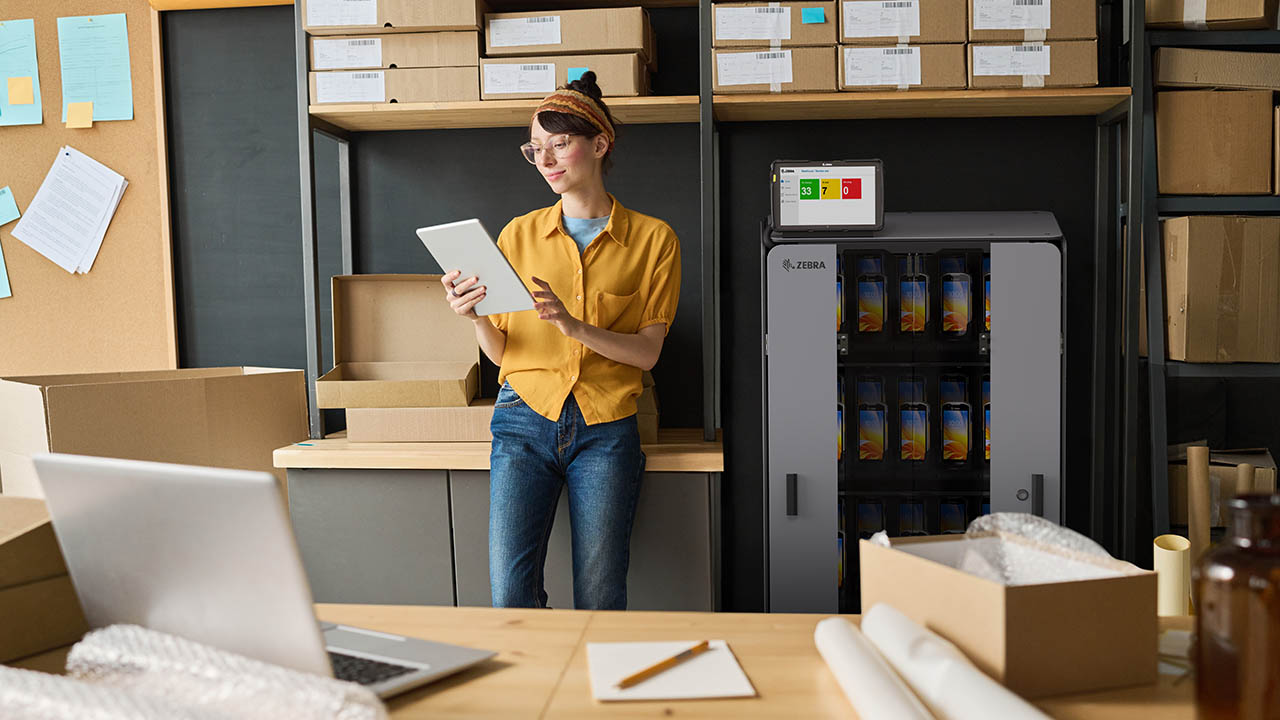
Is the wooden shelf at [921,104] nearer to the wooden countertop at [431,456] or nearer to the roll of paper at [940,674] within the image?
the wooden countertop at [431,456]

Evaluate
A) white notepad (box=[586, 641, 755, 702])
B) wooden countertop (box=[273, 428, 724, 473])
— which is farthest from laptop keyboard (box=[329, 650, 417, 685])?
wooden countertop (box=[273, 428, 724, 473])

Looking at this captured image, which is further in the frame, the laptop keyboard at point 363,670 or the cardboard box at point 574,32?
the cardboard box at point 574,32

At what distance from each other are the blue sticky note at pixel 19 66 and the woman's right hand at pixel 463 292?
204 cm

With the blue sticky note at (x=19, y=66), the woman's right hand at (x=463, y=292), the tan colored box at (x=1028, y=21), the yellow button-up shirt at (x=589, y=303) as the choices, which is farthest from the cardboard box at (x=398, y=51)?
the tan colored box at (x=1028, y=21)

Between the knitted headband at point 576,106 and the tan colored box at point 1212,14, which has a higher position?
the tan colored box at point 1212,14

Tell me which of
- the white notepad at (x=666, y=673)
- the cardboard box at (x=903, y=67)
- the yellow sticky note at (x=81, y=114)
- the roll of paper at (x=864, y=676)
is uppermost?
the yellow sticky note at (x=81, y=114)

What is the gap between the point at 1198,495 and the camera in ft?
8.33

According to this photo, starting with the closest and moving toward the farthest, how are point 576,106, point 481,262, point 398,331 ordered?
point 481,262 < point 576,106 < point 398,331

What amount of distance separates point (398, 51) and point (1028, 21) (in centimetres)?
174

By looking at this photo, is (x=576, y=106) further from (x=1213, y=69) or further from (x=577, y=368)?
(x=1213, y=69)

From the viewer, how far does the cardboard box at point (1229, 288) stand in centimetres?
255

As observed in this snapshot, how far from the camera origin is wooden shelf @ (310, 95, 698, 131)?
2.67 m

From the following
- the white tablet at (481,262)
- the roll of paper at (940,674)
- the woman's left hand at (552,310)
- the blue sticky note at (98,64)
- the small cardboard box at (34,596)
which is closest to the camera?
the roll of paper at (940,674)

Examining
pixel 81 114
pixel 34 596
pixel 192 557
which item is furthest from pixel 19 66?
pixel 192 557
